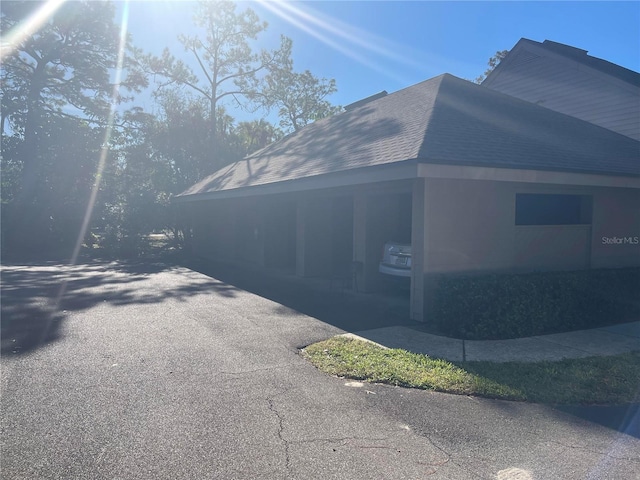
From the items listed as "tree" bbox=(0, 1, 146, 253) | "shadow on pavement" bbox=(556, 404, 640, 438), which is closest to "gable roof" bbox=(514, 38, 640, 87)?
"shadow on pavement" bbox=(556, 404, 640, 438)

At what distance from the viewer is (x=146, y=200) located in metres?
28.0

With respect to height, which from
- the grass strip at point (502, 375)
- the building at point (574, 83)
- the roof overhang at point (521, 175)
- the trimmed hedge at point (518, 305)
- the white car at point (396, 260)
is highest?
the building at point (574, 83)

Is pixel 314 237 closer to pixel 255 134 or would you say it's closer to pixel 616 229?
pixel 616 229

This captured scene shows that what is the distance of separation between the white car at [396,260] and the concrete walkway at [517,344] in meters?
2.01

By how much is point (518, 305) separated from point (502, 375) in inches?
94.8

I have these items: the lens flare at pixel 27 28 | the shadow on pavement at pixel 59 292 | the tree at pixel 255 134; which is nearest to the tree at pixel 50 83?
the lens flare at pixel 27 28

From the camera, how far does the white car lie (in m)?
10.0

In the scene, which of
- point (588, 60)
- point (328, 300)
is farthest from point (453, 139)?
point (588, 60)

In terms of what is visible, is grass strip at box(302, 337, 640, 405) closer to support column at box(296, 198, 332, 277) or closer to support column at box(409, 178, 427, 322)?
support column at box(409, 178, 427, 322)

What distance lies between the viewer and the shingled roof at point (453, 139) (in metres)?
8.63

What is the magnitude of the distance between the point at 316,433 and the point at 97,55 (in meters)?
35.3

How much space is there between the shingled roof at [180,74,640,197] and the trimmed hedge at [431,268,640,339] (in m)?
1.91

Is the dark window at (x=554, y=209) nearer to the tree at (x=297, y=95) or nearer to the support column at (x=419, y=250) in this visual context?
the support column at (x=419, y=250)

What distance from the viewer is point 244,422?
4.50 m
